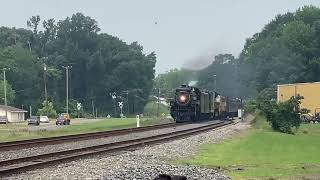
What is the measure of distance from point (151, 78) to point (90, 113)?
75.6 feet

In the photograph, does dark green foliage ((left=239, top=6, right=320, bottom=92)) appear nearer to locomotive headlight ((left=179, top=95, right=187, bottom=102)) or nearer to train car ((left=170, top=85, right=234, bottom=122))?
train car ((left=170, top=85, right=234, bottom=122))

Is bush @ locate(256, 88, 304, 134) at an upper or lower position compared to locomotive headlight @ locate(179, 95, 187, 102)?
lower

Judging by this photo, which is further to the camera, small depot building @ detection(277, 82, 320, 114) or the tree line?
the tree line

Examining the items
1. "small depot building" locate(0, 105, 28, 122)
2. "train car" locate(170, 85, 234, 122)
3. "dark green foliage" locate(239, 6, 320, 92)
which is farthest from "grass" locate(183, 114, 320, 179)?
"dark green foliage" locate(239, 6, 320, 92)

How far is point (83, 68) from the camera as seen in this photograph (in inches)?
6826

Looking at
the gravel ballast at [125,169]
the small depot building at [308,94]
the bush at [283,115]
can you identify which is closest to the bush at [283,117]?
the bush at [283,115]

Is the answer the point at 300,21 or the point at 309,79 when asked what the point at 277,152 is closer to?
the point at 309,79

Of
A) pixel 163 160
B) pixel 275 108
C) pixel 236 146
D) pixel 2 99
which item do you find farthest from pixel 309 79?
pixel 163 160

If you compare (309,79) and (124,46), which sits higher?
(124,46)

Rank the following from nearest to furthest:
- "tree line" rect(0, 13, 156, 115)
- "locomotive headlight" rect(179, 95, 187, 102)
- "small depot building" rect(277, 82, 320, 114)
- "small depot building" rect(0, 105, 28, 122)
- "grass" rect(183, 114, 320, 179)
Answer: "grass" rect(183, 114, 320, 179), "locomotive headlight" rect(179, 95, 187, 102), "small depot building" rect(277, 82, 320, 114), "small depot building" rect(0, 105, 28, 122), "tree line" rect(0, 13, 156, 115)

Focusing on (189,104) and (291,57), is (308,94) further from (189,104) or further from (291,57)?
(291,57)

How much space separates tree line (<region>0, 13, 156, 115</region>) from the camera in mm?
161125

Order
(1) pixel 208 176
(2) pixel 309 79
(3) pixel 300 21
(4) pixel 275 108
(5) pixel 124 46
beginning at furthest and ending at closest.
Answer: (5) pixel 124 46
(3) pixel 300 21
(2) pixel 309 79
(4) pixel 275 108
(1) pixel 208 176

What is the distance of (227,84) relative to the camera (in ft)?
444
